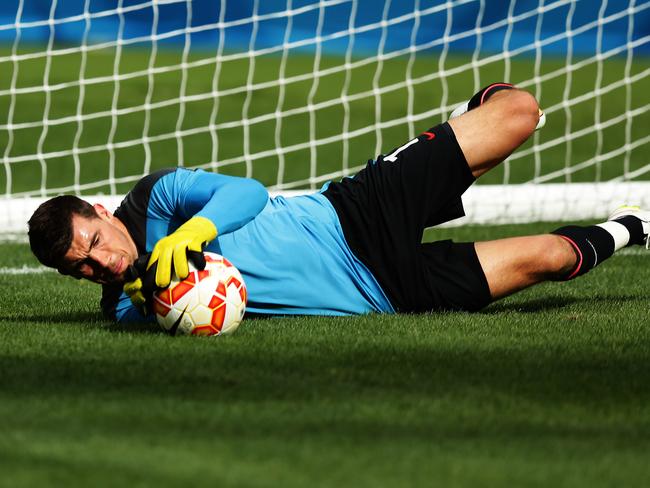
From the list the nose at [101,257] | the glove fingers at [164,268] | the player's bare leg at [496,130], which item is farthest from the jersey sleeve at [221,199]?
the player's bare leg at [496,130]

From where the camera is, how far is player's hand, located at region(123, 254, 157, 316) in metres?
4.02

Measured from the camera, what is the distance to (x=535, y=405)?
314 cm

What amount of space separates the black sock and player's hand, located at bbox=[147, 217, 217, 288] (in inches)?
59.0

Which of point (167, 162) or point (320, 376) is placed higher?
point (320, 376)

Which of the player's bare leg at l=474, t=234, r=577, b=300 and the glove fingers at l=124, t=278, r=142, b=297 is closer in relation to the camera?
the glove fingers at l=124, t=278, r=142, b=297

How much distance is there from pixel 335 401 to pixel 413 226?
1.53 metres

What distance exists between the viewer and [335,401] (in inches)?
124

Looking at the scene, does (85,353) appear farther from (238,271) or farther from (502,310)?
(502,310)

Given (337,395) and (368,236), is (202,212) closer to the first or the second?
(368,236)

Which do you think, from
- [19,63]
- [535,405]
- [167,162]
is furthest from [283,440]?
[19,63]

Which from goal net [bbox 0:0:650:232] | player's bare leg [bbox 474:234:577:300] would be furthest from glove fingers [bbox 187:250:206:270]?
goal net [bbox 0:0:650:232]

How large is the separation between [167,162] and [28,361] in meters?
7.24

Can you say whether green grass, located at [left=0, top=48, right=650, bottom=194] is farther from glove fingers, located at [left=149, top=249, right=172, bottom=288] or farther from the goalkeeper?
glove fingers, located at [left=149, top=249, right=172, bottom=288]

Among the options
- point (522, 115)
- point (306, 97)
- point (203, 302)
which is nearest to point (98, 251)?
point (203, 302)
